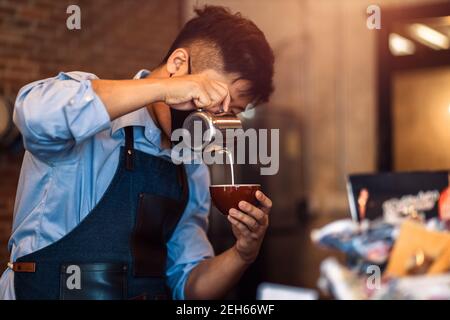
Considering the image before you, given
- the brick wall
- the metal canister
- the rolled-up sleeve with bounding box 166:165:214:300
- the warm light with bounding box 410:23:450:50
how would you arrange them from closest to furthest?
the metal canister
the rolled-up sleeve with bounding box 166:165:214:300
the brick wall
the warm light with bounding box 410:23:450:50

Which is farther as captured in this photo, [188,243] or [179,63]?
[188,243]

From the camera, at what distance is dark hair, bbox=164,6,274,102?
140cm

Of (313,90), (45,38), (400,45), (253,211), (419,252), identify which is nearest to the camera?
(253,211)

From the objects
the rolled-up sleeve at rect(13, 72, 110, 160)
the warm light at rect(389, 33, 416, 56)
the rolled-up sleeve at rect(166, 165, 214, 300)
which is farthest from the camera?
the warm light at rect(389, 33, 416, 56)

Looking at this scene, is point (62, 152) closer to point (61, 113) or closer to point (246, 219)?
point (61, 113)

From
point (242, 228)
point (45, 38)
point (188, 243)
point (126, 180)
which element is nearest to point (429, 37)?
point (45, 38)

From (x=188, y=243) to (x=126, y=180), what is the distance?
12.9 inches

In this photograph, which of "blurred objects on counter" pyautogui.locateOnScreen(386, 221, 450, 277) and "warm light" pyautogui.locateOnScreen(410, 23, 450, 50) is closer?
"blurred objects on counter" pyautogui.locateOnScreen(386, 221, 450, 277)

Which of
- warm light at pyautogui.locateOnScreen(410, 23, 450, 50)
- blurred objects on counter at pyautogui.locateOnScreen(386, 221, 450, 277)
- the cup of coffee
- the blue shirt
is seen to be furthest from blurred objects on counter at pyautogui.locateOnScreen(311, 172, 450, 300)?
warm light at pyautogui.locateOnScreen(410, 23, 450, 50)

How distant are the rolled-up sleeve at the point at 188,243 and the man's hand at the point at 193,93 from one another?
42 centimetres

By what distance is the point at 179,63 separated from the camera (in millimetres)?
1400

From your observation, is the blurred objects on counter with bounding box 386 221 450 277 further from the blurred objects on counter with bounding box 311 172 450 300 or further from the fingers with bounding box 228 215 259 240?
the fingers with bounding box 228 215 259 240
